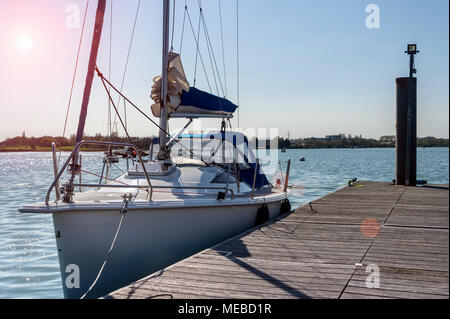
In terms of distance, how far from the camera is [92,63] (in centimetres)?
599

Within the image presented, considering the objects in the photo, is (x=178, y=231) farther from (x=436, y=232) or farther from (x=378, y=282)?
(x=436, y=232)

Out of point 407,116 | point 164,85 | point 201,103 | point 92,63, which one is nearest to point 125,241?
point 92,63

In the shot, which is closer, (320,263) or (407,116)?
(320,263)

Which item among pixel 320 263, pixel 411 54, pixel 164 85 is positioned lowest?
pixel 320 263

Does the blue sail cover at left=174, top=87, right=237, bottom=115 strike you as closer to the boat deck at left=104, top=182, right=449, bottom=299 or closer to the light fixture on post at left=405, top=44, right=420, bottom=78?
the boat deck at left=104, top=182, right=449, bottom=299

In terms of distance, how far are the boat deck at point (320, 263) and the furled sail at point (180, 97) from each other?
8.30ft

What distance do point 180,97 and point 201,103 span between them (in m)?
0.45

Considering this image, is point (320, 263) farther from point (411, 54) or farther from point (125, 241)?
point (411, 54)

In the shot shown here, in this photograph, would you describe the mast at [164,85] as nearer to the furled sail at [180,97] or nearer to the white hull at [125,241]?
the furled sail at [180,97]

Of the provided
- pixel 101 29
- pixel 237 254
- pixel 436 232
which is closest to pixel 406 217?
pixel 436 232

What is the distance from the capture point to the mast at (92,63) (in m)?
5.83

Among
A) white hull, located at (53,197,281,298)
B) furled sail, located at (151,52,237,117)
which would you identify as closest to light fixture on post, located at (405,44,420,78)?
furled sail, located at (151,52,237,117)

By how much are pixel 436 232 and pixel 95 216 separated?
4692mm
